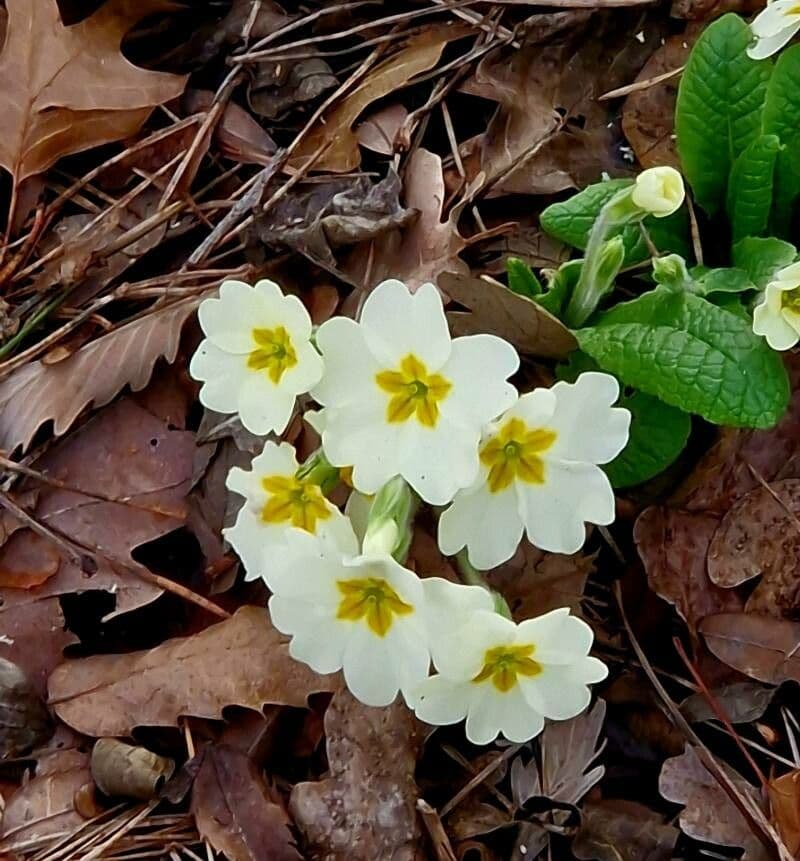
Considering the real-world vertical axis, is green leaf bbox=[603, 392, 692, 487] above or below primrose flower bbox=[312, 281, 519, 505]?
below

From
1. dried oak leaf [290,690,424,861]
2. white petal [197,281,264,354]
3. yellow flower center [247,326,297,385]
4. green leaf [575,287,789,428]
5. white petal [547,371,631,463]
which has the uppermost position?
white petal [197,281,264,354]

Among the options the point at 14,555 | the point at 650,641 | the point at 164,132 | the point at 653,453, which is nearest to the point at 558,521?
the point at 653,453

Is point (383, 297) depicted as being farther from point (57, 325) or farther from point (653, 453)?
point (57, 325)

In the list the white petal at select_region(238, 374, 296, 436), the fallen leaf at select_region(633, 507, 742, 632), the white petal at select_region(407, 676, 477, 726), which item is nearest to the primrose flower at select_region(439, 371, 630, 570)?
the white petal at select_region(407, 676, 477, 726)

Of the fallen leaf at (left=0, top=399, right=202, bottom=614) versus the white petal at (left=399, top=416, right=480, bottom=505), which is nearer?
the white petal at (left=399, top=416, right=480, bottom=505)

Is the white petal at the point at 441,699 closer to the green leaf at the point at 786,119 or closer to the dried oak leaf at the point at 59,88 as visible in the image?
the green leaf at the point at 786,119

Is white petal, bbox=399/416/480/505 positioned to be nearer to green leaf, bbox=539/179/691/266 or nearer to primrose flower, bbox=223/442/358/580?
primrose flower, bbox=223/442/358/580

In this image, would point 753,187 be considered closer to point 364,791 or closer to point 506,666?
point 506,666

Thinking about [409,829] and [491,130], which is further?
[491,130]
